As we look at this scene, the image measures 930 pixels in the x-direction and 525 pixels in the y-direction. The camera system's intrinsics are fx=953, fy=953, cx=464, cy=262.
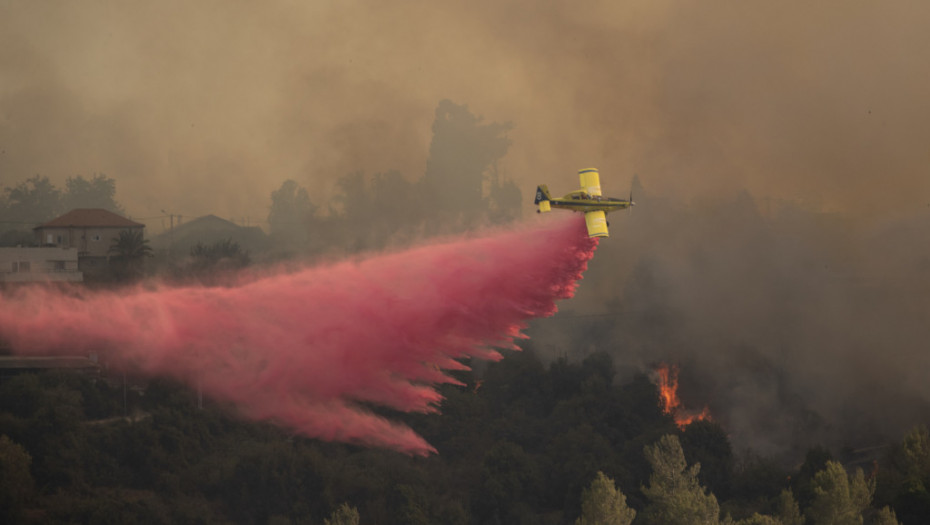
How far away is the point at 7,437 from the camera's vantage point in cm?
6138

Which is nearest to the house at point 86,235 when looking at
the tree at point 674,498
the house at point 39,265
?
the house at point 39,265

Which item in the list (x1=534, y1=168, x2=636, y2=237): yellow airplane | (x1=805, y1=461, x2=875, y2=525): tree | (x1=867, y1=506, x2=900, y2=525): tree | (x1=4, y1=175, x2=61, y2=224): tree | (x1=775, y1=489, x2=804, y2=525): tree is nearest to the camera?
(x1=534, y1=168, x2=636, y2=237): yellow airplane

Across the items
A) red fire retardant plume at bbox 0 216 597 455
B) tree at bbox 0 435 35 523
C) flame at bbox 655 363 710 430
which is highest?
red fire retardant plume at bbox 0 216 597 455

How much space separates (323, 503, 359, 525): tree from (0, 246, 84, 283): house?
115 feet

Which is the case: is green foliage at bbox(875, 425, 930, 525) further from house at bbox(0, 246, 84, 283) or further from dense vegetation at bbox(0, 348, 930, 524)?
house at bbox(0, 246, 84, 283)

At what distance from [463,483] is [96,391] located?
28691mm

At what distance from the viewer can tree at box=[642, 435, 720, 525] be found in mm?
56781

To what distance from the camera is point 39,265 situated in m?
82.8

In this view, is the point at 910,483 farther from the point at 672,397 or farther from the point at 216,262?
the point at 216,262

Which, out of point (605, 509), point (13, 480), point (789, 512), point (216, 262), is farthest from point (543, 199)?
point (216, 262)

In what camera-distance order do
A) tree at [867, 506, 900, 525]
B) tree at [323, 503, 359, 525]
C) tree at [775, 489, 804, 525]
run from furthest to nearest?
tree at [775, 489, 804, 525] < tree at [323, 503, 359, 525] < tree at [867, 506, 900, 525]

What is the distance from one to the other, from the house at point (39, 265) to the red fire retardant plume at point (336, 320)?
2251 cm

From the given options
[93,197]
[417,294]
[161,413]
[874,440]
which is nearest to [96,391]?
[161,413]

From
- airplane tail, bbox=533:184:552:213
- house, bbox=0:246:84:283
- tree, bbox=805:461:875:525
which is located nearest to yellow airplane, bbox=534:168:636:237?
airplane tail, bbox=533:184:552:213
